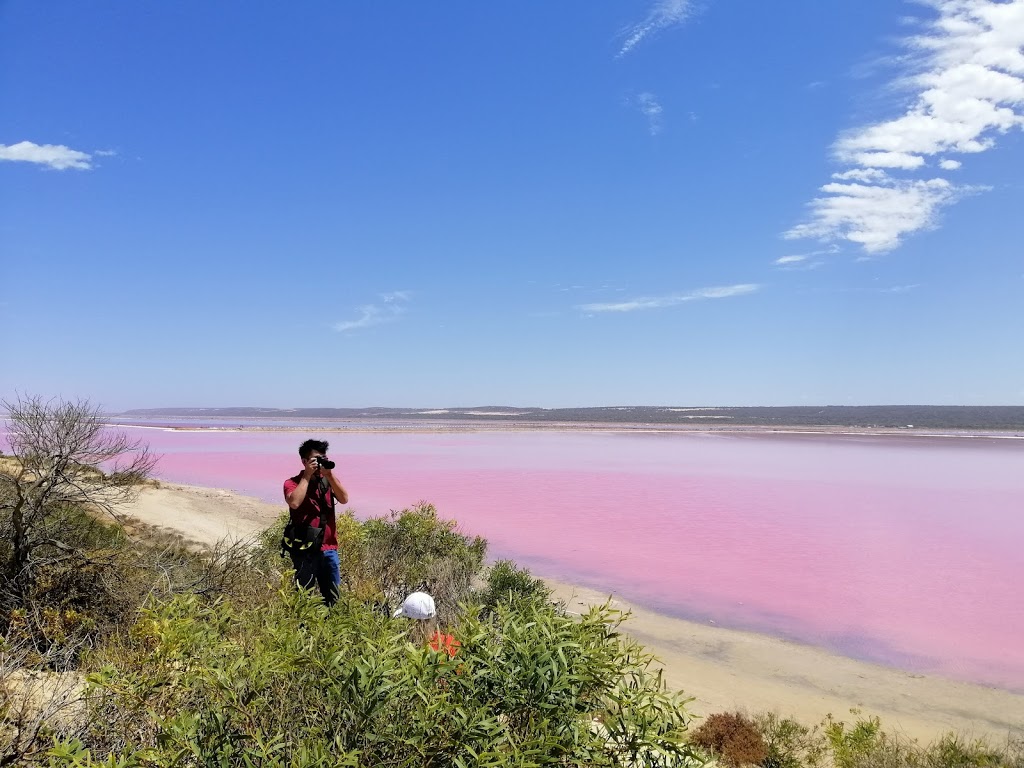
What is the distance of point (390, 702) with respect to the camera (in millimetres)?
2268

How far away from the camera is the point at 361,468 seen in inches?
1057

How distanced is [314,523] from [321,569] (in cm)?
36

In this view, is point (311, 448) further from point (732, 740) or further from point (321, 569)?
point (732, 740)

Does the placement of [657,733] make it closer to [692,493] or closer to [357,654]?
[357,654]

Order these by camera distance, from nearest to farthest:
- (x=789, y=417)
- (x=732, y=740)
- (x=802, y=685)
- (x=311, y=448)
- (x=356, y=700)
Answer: (x=356, y=700)
(x=311, y=448)
(x=732, y=740)
(x=802, y=685)
(x=789, y=417)

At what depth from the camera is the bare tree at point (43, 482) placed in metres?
5.30

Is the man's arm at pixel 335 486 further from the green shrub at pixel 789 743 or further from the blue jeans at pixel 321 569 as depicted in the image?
the green shrub at pixel 789 743

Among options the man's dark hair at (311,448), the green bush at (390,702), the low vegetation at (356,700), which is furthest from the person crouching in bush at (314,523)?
the green bush at (390,702)

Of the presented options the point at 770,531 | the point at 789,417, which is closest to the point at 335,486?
the point at 770,531

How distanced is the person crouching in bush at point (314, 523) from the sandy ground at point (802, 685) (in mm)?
3353

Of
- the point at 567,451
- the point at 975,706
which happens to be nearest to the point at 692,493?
the point at 975,706

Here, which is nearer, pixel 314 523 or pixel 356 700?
pixel 356 700

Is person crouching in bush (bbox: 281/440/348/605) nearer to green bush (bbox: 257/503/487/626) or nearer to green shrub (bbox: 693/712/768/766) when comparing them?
green bush (bbox: 257/503/487/626)

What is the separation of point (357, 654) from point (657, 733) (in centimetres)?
116
